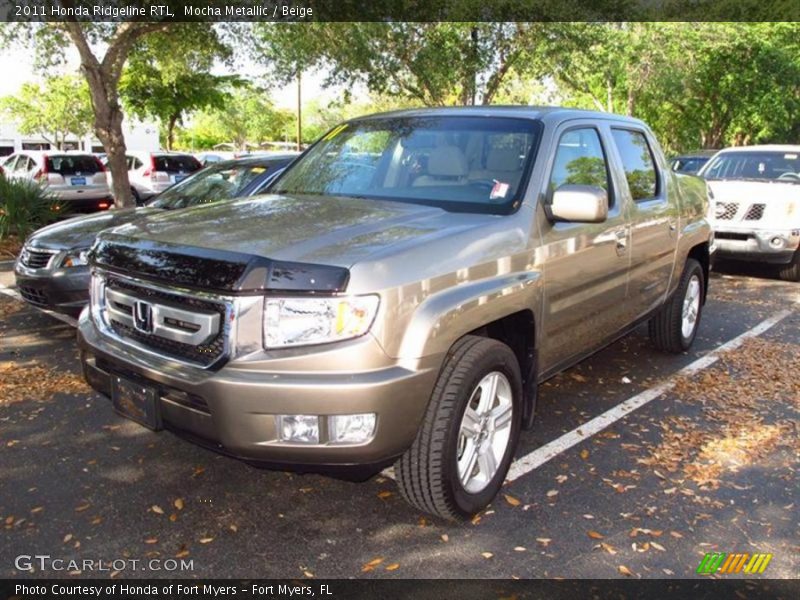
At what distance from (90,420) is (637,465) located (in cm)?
331

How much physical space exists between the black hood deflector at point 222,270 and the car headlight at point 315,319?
0.06 metres

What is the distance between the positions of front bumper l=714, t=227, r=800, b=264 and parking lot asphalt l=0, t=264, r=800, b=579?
15.4ft

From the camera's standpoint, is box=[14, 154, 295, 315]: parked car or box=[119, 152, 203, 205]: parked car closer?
box=[14, 154, 295, 315]: parked car

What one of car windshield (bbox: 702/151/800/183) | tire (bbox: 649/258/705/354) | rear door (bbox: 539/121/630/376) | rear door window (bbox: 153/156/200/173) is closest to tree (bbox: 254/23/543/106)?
rear door window (bbox: 153/156/200/173)

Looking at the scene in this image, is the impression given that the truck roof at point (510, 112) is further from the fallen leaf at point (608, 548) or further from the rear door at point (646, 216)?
the fallen leaf at point (608, 548)

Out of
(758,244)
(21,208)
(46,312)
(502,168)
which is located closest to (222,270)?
(502,168)

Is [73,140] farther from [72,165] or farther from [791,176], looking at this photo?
[791,176]

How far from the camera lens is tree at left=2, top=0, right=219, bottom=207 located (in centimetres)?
1208

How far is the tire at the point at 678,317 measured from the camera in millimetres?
5621

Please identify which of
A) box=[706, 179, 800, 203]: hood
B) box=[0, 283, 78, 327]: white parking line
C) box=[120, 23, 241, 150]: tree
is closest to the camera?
box=[0, 283, 78, 327]: white parking line

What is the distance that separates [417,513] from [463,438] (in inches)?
18.1

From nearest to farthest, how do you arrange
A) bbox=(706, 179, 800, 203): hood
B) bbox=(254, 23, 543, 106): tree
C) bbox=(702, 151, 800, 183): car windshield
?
bbox=(706, 179, 800, 203): hood < bbox=(702, 151, 800, 183): car windshield < bbox=(254, 23, 543, 106): tree

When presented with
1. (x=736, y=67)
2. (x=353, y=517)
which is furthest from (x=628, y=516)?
(x=736, y=67)

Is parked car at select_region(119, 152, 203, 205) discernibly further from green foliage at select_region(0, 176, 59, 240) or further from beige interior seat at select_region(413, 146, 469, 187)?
beige interior seat at select_region(413, 146, 469, 187)
